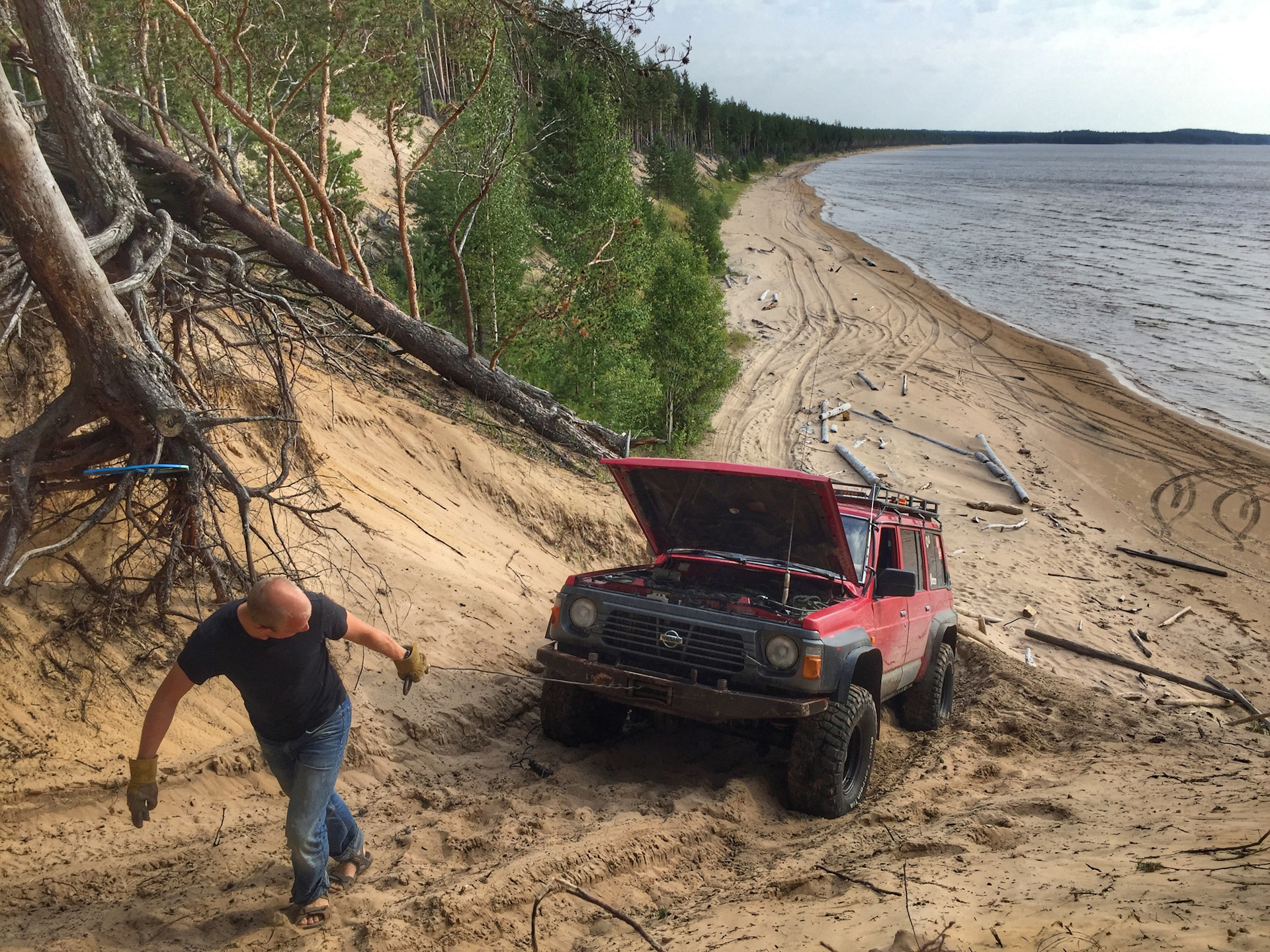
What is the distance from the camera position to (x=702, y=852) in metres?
5.05

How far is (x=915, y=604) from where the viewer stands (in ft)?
23.8

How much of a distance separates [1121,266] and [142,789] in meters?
54.9

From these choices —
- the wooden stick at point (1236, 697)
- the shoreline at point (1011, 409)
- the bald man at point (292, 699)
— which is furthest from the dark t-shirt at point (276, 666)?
the shoreline at point (1011, 409)

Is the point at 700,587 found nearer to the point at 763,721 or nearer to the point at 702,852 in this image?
the point at 763,721

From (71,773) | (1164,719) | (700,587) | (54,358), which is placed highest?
(54,358)

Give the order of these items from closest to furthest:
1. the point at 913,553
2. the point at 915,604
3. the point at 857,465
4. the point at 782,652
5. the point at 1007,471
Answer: the point at 782,652 → the point at 915,604 → the point at 913,553 → the point at 857,465 → the point at 1007,471

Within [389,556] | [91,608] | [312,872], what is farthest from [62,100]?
[312,872]

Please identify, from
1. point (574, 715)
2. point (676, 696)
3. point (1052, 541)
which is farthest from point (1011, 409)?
point (676, 696)

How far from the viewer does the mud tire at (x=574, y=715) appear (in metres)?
6.18

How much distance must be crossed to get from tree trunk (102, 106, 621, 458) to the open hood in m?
5.69

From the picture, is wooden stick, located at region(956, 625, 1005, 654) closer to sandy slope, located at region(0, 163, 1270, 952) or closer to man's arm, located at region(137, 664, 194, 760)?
sandy slope, located at region(0, 163, 1270, 952)

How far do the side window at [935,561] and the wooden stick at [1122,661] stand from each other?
3.99m

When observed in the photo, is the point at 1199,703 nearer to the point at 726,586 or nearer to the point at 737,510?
the point at 726,586

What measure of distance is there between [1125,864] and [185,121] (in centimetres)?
1404
